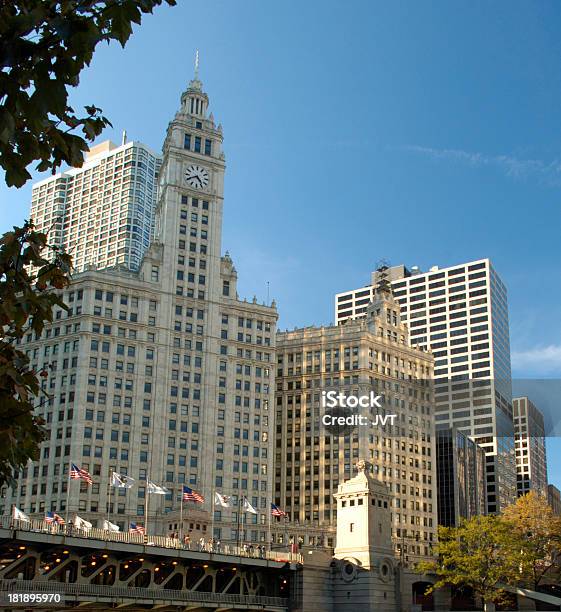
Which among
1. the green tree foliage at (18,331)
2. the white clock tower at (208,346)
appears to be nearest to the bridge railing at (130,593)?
the white clock tower at (208,346)

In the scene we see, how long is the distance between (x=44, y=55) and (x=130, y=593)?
94821 millimetres

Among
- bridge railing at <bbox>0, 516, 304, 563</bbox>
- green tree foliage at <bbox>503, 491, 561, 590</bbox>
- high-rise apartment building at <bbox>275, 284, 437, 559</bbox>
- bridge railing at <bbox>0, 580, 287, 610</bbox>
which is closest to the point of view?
bridge railing at <bbox>0, 580, 287, 610</bbox>

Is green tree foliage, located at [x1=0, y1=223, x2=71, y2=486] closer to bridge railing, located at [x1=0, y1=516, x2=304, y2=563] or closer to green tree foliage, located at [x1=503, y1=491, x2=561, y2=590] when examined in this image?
bridge railing, located at [x1=0, y1=516, x2=304, y2=563]

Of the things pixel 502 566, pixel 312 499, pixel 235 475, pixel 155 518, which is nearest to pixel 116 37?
pixel 502 566

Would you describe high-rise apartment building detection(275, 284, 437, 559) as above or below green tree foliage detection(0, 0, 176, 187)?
above

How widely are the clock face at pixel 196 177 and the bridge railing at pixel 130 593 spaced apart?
8494 cm

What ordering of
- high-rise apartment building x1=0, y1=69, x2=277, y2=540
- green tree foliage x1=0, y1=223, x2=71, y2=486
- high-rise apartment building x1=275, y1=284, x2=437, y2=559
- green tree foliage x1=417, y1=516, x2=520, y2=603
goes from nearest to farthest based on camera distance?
1. green tree foliage x1=0, y1=223, x2=71, y2=486
2. green tree foliage x1=417, y1=516, x2=520, y2=603
3. high-rise apartment building x1=0, y1=69, x2=277, y2=540
4. high-rise apartment building x1=275, y1=284, x2=437, y2=559

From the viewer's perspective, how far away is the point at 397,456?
183375 millimetres

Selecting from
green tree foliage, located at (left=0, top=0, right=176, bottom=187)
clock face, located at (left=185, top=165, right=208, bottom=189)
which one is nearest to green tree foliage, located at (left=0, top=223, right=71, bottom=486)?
green tree foliage, located at (left=0, top=0, right=176, bottom=187)

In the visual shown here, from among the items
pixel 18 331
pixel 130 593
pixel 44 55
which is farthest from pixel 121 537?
pixel 44 55

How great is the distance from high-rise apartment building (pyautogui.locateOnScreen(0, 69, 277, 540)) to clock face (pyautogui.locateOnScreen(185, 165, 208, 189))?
0.22m

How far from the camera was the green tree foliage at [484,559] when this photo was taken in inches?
4697

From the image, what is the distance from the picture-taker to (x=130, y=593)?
9788 cm

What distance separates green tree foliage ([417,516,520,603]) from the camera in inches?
4697
